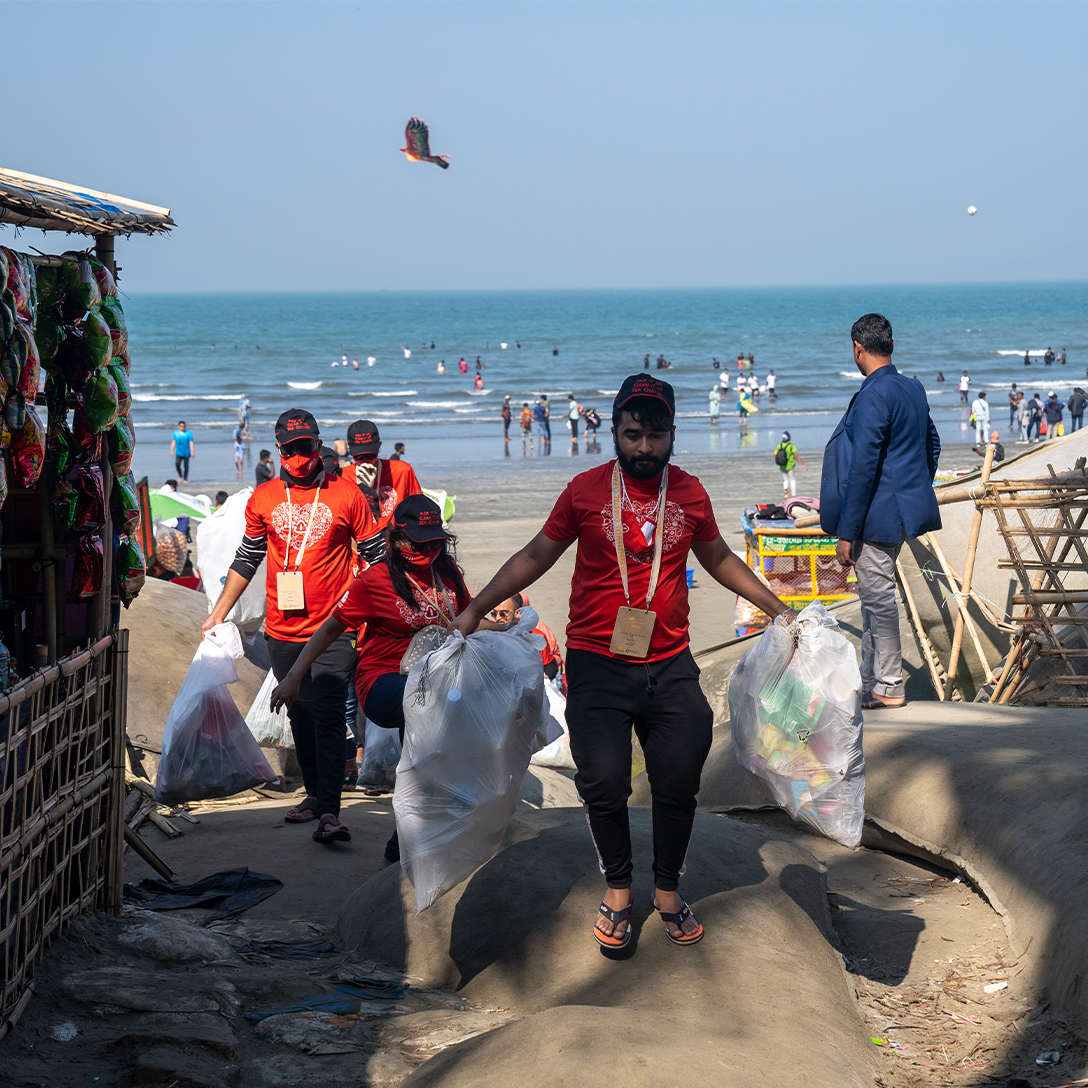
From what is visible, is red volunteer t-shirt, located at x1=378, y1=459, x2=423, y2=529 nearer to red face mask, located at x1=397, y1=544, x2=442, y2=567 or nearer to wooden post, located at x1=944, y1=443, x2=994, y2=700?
red face mask, located at x1=397, y1=544, x2=442, y2=567

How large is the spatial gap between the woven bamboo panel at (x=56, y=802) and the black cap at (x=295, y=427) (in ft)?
4.52

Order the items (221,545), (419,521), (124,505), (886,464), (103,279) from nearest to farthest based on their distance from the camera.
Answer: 1. (103,279)
2. (124,505)
3. (419,521)
4. (886,464)
5. (221,545)

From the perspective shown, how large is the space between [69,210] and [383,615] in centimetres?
164

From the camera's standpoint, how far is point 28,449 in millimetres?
2971

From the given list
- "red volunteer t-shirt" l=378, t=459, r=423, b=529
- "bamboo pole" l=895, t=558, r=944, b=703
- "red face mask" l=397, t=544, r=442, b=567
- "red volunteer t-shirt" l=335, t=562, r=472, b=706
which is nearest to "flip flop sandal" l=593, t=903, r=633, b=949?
"red volunteer t-shirt" l=335, t=562, r=472, b=706

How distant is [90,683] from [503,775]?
4.05ft

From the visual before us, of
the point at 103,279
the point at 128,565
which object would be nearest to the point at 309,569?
the point at 128,565

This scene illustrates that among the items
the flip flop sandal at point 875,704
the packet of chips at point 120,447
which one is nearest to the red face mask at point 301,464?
the packet of chips at point 120,447

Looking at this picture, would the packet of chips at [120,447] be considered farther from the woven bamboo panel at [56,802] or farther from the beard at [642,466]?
the beard at [642,466]

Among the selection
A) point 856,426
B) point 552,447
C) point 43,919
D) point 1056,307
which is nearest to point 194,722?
point 43,919

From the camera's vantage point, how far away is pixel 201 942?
3.47 metres

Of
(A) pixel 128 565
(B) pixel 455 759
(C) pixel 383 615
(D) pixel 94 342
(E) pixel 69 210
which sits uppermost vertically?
(E) pixel 69 210

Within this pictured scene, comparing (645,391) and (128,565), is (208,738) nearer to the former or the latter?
(128,565)

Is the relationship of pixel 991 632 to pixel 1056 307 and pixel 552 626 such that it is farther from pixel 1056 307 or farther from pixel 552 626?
pixel 1056 307
